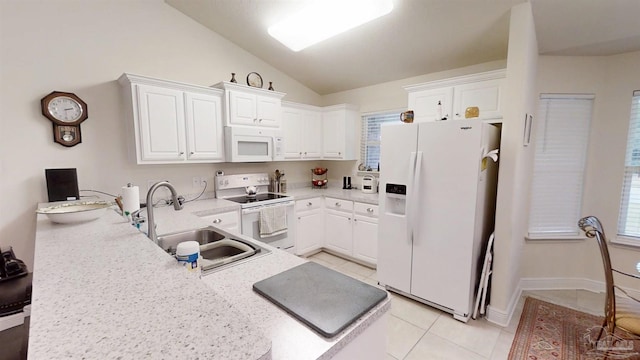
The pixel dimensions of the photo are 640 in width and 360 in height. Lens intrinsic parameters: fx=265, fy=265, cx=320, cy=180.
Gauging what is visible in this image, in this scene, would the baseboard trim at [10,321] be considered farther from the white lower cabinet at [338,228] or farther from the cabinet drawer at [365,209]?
the cabinet drawer at [365,209]

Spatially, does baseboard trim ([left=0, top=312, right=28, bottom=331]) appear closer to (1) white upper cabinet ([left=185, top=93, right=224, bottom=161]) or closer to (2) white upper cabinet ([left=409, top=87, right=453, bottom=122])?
(1) white upper cabinet ([left=185, top=93, right=224, bottom=161])

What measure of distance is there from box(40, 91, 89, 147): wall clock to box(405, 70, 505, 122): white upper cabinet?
320cm

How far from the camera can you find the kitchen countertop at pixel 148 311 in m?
0.55

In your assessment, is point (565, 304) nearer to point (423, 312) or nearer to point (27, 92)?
point (423, 312)

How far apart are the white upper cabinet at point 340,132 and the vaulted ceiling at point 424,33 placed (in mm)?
518

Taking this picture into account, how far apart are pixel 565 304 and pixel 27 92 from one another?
5.12 m

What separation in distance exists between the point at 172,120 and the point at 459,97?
9.37 ft

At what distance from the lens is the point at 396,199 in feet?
8.60

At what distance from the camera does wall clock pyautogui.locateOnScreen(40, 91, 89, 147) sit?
2.18 metres

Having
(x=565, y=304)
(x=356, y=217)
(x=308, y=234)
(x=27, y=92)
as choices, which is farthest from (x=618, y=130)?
(x=27, y=92)

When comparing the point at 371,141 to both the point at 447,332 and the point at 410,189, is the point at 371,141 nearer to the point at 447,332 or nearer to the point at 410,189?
the point at 410,189

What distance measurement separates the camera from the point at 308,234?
353 centimetres

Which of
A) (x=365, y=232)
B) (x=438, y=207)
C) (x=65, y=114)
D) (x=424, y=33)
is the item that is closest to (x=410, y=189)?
(x=438, y=207)

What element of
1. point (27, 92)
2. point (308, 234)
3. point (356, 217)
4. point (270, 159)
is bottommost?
point (308, 234)
